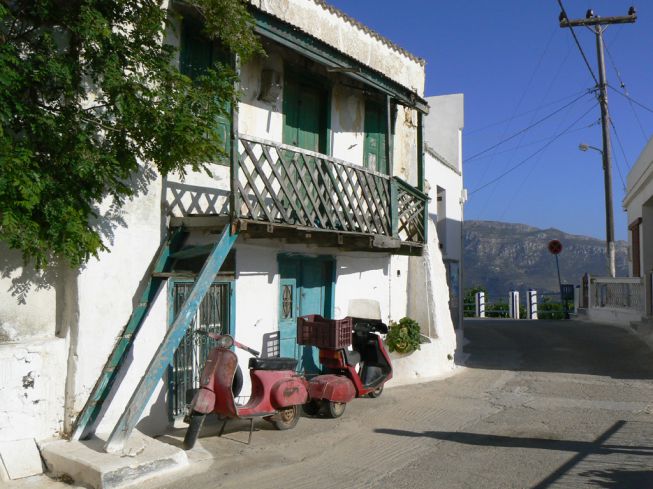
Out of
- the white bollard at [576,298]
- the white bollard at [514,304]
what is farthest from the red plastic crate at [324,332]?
the white bollard at [514,304]

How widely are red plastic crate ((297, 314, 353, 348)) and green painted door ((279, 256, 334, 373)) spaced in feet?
2.91

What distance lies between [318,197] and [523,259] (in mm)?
126533

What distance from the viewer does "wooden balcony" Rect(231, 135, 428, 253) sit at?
24.8 feet

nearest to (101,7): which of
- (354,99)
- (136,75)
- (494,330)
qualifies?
(136,75)

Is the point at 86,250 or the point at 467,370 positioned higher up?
the point at 86,250

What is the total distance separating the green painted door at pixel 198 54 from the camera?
26.6 feet

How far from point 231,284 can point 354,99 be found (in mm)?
4443

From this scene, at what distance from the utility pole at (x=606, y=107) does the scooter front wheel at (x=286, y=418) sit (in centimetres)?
1804

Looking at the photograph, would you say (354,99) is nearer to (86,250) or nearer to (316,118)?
(316,118)

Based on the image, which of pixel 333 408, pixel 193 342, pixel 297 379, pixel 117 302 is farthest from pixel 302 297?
pixel 117 302

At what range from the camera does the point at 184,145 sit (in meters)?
6.32

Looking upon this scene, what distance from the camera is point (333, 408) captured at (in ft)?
27.0

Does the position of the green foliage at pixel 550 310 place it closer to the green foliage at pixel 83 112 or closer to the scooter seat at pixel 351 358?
the scooter seat at pixel 351 358

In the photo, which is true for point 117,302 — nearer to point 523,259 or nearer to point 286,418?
point 286,418
